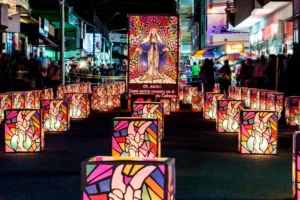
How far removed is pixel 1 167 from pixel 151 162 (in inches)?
184

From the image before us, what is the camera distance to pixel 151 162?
5.77 m

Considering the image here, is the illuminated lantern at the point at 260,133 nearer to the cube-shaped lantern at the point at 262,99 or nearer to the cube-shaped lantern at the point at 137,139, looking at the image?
the cube-shaped lantern at the point at 137,139

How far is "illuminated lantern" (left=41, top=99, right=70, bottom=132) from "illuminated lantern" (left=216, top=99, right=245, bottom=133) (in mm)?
3446

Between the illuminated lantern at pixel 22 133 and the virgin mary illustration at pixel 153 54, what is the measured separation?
10454 mm

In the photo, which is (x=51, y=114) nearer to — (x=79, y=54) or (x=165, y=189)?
(x=165, y=189)

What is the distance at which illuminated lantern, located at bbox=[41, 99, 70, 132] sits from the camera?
15.1 metres

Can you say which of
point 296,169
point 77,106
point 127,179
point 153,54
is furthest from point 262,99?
point 127,179

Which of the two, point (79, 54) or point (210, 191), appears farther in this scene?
point (79, 54)

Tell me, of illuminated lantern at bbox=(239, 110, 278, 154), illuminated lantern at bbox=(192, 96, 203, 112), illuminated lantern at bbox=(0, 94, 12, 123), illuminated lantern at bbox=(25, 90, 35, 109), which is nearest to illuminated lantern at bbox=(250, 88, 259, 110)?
illuminated lantern at bbox=(192, 96, 203, 112)

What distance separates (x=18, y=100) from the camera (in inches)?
698

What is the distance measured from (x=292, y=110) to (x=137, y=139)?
7.59 m

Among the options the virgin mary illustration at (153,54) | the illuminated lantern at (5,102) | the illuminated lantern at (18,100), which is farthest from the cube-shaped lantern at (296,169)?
the virgin mary illustration at (153,54)

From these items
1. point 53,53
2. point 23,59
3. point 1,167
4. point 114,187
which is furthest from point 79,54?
point 114,187

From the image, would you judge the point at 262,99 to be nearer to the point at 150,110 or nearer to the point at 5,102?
the point at 150,110
